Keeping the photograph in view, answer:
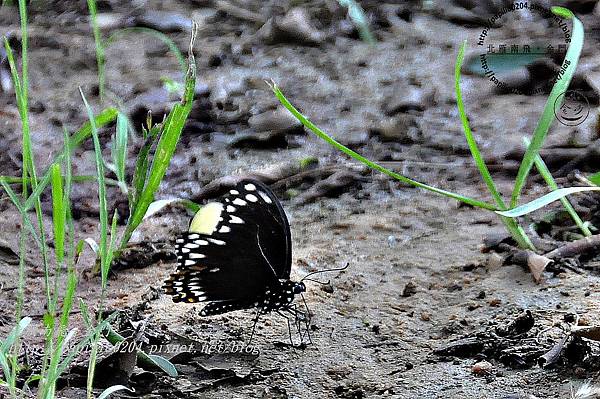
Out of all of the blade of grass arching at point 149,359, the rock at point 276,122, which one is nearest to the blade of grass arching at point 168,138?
the blade of grass arching at point 149,359

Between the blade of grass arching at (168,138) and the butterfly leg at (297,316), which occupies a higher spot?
the blade of grass arching at (168,138)

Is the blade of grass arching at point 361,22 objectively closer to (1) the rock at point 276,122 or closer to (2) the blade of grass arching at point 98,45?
(1) the rock at point 276,122

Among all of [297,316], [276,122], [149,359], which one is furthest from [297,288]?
[276,122]

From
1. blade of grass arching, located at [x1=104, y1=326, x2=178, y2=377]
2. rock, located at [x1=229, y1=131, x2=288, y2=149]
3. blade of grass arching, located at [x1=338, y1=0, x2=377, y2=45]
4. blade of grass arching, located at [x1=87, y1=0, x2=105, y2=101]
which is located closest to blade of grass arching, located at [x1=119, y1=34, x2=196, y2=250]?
blade of grass arching, located at [x1=104, y1=326, x2=178, y2=377]

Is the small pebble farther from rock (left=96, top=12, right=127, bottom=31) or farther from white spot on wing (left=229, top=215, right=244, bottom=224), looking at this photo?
rock (left=96, top=12, right=127, bottom=31)

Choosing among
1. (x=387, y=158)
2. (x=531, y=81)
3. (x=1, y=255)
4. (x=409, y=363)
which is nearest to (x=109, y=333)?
(x=409, y=363)

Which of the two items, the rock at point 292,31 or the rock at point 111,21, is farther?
the rock at point 111,21

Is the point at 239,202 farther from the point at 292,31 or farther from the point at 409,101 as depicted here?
the point at 292,31
